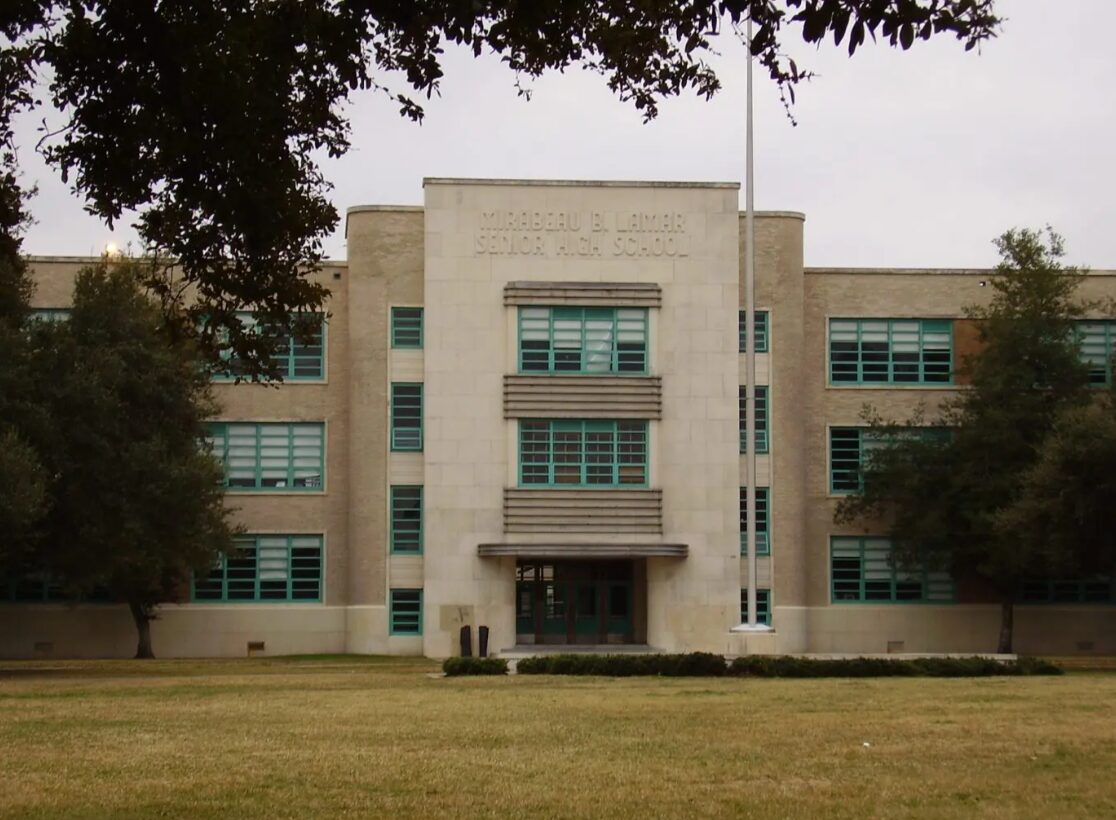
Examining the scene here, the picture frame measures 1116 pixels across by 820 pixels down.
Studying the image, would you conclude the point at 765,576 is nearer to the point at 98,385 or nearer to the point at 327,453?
the point at 327,453

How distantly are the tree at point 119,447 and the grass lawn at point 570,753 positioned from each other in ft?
50.4

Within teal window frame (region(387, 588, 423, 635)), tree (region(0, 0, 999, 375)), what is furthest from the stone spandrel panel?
tree (region(0, 0, 999, 375))

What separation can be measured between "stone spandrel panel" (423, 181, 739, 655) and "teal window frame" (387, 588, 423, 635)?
1.12m

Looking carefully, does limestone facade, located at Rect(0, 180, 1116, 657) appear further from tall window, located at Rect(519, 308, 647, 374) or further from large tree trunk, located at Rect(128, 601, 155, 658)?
large tree trunk, located at Rect(128, 601, 155, 658)

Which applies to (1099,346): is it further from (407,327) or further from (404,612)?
(404,612)

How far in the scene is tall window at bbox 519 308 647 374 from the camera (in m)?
55.0

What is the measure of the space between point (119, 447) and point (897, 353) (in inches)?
992

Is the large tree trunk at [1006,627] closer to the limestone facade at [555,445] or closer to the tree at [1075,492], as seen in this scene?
the limestone facade at [555,445]

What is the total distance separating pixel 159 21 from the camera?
12.6m

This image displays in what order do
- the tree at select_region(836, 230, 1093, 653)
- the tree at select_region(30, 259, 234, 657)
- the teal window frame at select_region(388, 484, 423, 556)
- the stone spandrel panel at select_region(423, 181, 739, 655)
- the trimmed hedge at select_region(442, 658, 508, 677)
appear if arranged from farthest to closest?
the teal window frame at select_region(388, 484, 423, 556) < the stone spandrel panel at select_region(423, 181, 739, 655) < the tree at select_region(836, 230, 1093, 653) < the tree at select_region(30, 259, 234, 657) < the trimmed hedge at select_region(442, 658, 508, 677)

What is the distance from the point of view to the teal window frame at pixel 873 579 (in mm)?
57125

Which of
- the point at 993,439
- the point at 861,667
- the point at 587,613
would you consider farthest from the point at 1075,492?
the point at 587,613

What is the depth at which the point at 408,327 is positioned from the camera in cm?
5619

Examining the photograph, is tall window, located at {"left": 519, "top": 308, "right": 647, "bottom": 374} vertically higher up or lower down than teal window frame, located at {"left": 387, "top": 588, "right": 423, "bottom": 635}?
higher up
